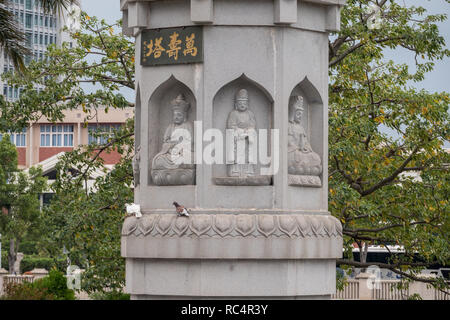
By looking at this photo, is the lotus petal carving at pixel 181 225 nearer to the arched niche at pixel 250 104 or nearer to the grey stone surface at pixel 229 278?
the grey stone surface at pixel 229 278

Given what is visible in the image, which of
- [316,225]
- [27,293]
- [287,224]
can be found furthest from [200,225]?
[27,293]

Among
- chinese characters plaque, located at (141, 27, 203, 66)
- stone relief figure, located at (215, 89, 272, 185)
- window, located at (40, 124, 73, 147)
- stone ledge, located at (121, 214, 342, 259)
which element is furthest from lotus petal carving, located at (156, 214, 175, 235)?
window, located at (40, 124, 73, 147)

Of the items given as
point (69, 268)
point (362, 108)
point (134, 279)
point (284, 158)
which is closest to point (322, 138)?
point (284, 158)

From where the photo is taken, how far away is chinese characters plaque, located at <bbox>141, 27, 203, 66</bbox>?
10.8 meters

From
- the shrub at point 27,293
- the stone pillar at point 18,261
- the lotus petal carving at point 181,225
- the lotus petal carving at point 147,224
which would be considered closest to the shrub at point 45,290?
the shrub at point 27,293

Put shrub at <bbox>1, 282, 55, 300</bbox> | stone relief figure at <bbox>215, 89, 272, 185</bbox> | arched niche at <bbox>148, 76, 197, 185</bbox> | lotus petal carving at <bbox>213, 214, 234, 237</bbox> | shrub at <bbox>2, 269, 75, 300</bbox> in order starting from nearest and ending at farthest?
lotus petal carving at <bbox>213, 214, 234, 237</bbox>, stone relief figure at <bbox>215, 89, 272, 185</bbox>, arched niche at <bbox>148, 76, 197, 185</bbox>, shrub at <bbox>1, 282, 55, 300</bbox>, shrub at <bbox>2, 269, 75, 300</bbox>

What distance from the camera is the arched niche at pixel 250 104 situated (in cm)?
1081

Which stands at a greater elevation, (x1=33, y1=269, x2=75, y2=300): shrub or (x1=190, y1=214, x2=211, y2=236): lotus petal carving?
(x1=190, y1=214, x2=211, y2=236): lotus petal carving

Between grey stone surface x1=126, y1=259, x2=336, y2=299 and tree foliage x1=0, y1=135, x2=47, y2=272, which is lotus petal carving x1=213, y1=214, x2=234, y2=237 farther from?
tree foliage x1=0, y1=135, x2=47, y2=272

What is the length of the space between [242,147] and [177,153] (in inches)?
29.8

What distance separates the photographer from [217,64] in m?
10.8

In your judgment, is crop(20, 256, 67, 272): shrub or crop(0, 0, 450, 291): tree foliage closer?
crop(0, 0, 450, 291): tree foliage

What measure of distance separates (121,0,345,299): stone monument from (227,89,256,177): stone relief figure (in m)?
0.01
